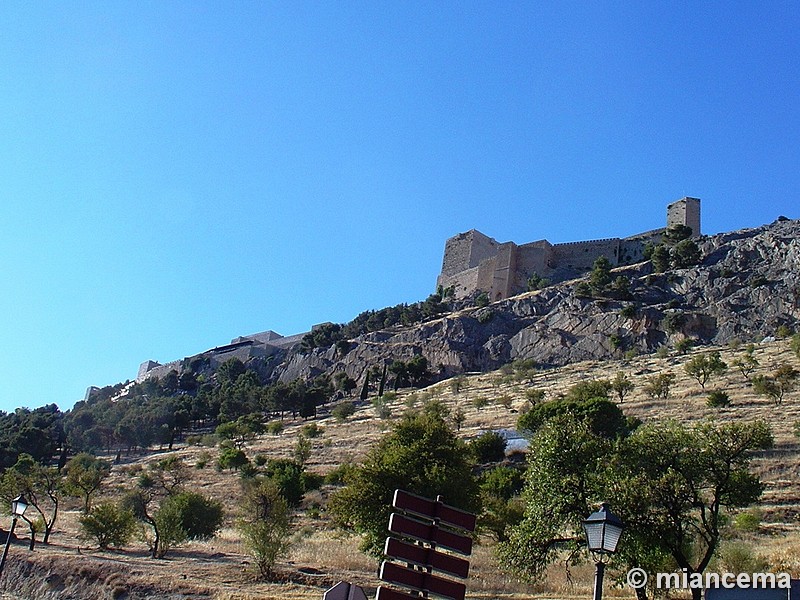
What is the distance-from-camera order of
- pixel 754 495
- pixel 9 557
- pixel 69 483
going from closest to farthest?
pixel 754 495 → pixel 9 557 → pixel 69 483

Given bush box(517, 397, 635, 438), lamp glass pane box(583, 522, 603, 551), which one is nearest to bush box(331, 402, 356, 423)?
bush box(517, 397, 635, 438)

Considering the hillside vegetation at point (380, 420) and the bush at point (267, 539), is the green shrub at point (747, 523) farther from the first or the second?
the bush at point (267, 539)

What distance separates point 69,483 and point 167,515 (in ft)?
40.0

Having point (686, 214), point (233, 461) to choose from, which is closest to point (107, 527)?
point (233, 461)

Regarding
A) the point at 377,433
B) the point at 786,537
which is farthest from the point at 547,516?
the point at 377,433

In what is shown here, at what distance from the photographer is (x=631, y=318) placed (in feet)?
204

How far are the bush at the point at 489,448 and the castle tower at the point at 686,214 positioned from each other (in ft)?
187

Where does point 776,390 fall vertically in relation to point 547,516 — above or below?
above

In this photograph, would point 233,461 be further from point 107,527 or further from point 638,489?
point 638,489

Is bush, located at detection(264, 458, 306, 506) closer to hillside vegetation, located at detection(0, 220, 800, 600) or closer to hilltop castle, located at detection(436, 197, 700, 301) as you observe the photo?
hillside vegetation, located at detection(0, 220, 800, 600)

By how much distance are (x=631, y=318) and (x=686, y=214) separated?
2868 cm

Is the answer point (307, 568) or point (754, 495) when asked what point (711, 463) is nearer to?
point (754, 495)

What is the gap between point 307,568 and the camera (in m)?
18.7

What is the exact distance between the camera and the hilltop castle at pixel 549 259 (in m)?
83.7
